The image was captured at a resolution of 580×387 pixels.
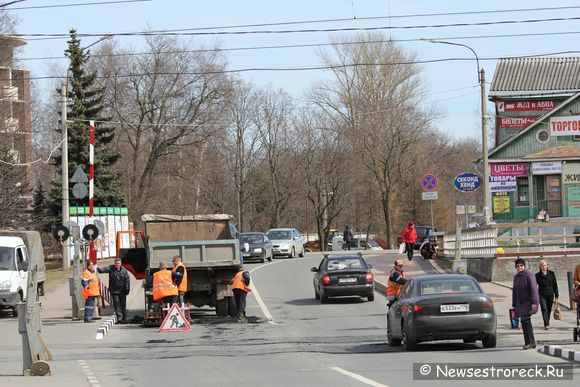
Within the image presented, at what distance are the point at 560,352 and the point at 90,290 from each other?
1401 cm

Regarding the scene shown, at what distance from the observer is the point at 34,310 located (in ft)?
53.5

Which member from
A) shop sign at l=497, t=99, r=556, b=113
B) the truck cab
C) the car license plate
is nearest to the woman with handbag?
the car license plate

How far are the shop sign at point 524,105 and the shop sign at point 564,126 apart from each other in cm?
1633

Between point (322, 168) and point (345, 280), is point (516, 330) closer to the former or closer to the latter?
point (345, 280)

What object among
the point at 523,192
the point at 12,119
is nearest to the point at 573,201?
the point at 523,192

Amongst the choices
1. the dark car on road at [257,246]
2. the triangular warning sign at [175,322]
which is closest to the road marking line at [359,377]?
the triangular warning sign at [175,322]

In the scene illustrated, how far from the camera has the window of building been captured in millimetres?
57062

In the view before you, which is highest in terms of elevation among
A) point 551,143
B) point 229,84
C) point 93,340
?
point 229,84

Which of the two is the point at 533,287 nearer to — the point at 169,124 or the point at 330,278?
the point at 330,278

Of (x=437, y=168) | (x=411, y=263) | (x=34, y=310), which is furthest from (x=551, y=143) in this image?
(x=34, y=310)

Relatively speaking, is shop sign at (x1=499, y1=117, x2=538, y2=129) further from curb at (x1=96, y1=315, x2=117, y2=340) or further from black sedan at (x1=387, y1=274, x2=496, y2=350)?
black sedan at (x1=387, y1=274, x2=496, y2=350)

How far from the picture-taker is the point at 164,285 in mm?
24781

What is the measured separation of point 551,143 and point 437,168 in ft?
115

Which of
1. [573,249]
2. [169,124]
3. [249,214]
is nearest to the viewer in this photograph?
[573,249]
